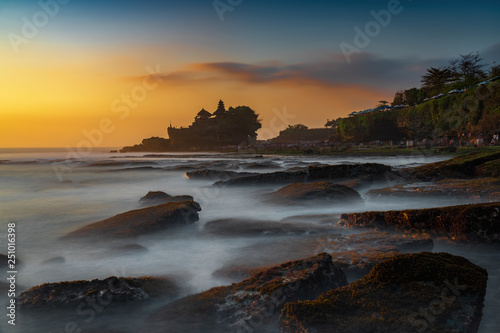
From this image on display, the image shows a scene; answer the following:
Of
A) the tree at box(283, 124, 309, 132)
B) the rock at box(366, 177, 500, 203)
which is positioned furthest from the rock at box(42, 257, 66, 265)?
the tree at box(283, 124, 309, 132)

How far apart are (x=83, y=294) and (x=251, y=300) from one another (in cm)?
183

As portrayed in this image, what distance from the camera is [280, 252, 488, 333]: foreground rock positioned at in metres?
2.47

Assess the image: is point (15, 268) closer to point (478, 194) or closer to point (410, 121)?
point (478, 194)

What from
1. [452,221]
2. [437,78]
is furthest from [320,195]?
[437,78]

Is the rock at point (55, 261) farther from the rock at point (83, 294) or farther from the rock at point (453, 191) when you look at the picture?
the rock at point (453, 191)

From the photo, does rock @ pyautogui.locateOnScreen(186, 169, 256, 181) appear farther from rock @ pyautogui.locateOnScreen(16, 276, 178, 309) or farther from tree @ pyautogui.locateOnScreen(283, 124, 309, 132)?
tree @ pyautogui.locateOnScreen(283, 124, 309, 132)

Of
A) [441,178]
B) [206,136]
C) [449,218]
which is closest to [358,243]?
[449,218]

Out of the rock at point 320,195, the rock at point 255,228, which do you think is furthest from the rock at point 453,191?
the rock at point 255,228

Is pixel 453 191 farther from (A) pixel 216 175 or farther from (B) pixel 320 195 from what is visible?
(A) pixel 216 175

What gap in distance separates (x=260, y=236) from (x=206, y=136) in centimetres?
8978

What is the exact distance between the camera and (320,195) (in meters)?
9.17

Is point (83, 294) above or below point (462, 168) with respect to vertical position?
below

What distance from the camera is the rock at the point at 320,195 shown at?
9.13 m

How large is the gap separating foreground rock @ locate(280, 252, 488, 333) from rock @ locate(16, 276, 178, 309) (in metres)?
1.77
